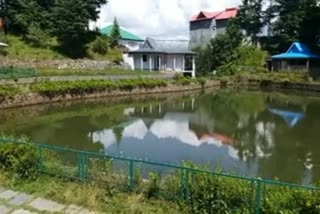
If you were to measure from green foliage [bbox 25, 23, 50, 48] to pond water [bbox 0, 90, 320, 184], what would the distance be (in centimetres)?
1412

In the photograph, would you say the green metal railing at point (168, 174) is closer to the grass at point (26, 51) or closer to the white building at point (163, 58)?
the grass at point (26, 51)

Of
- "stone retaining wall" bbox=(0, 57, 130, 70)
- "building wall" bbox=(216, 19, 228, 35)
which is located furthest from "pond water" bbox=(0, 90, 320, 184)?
"building wall" bbox=(216, 19, 228, 35)

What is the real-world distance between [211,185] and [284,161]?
653 centimetres

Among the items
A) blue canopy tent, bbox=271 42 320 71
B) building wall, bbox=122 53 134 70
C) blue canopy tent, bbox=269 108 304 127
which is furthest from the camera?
building wall, bbox=122 53 134 70

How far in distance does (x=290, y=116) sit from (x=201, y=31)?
36.6 m

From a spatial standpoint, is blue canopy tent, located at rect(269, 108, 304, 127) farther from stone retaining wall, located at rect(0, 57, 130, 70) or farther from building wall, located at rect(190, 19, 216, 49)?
building wall, located at rect(190, 19, 216, 49)

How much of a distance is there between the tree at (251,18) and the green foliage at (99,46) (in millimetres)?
19229

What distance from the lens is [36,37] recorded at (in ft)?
123

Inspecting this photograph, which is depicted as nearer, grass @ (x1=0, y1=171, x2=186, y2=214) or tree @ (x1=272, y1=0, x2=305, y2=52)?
grass @ (x1=0, y1=171, x2=186, y2=214)

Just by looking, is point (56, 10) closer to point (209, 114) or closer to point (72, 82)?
point (72, 82)

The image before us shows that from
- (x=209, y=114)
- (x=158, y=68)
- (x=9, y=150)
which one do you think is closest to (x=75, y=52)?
(x=158, y=68)

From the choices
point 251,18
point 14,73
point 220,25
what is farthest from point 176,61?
point 14,73

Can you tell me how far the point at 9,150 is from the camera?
8125 mm

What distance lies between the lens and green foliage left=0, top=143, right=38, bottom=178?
26.0ft
